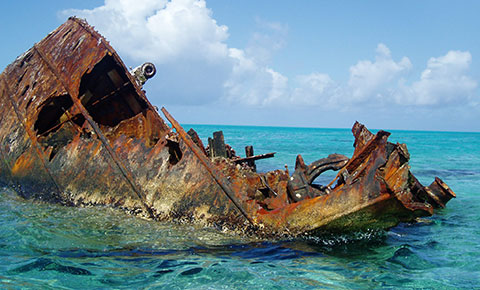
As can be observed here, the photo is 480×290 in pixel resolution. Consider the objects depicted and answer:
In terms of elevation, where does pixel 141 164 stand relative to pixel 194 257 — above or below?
above

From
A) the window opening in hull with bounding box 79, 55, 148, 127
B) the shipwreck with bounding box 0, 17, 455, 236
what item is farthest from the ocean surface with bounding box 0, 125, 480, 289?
the window opening in hull with bounding box 79, 55, 148, 127

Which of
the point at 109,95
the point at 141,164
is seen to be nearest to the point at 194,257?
the point at 141,164

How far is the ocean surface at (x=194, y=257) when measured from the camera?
3.95 metres

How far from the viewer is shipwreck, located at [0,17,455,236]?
183 inches

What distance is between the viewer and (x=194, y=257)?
450 centimetres

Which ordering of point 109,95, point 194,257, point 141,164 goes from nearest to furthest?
point 194,257 → point 141,164 → point 109,95

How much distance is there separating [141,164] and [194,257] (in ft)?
5.85

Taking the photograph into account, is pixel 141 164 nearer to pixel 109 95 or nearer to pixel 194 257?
pixel 109 95

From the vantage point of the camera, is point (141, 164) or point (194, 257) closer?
point (194, 257)

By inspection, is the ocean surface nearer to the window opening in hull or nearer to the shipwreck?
the shipwreck

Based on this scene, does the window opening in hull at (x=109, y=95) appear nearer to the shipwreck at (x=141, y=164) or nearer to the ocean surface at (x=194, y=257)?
the shipwreck at (x=141, y=164)

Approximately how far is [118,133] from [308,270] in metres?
3.96

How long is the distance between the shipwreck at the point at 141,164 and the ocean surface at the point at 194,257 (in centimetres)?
26

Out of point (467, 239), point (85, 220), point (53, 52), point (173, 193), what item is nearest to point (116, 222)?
point (85, 220)
